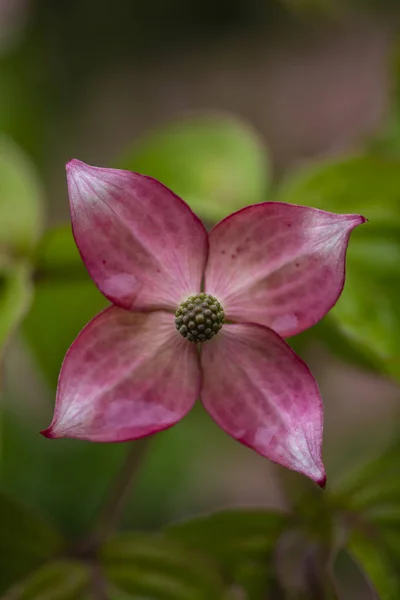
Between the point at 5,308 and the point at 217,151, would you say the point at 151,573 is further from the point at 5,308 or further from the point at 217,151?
the point at 217,151

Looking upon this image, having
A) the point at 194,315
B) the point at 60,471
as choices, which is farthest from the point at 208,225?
the point at 60,471

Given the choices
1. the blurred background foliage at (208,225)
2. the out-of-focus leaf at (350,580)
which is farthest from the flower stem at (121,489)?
the out-of-focus leaf at (350,580)

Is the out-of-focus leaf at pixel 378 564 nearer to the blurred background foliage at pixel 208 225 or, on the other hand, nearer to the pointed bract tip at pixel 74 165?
the blurred background foliage at pixel 208 225

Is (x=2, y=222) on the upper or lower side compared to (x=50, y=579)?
upper

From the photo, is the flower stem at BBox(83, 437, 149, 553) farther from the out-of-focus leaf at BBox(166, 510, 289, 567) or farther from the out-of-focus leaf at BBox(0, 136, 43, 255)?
the out-of-focus leaf at BBox(0, 136, 43, 255)

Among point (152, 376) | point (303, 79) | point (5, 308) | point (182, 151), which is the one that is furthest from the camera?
point (303, 79)

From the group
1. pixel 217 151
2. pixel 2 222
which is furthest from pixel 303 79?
pixel 2 222
